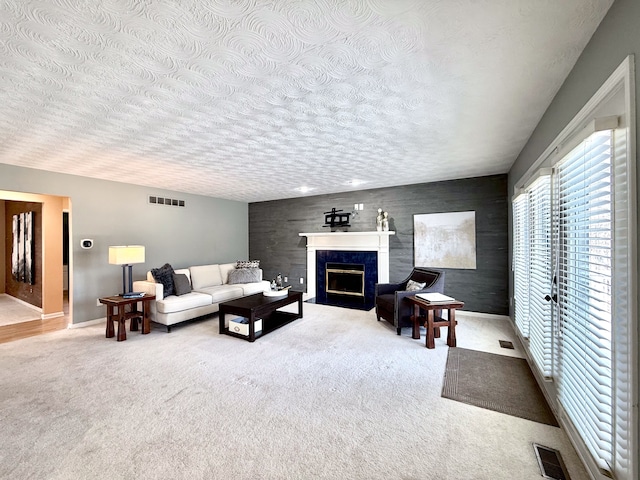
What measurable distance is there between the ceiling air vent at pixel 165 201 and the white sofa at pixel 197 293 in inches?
56.8

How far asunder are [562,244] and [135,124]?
354 cm

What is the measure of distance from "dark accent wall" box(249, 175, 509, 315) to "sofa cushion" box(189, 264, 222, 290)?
168 cm

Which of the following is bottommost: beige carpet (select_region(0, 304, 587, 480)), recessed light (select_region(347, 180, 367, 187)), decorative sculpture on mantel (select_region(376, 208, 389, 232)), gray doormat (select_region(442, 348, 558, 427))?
gray doormat (select_region(442, 348, 558, 427))

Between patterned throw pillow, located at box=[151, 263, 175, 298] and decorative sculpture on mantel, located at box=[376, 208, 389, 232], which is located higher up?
decorative sculpture on mantel, located at box=[376, 208, 389, 232]

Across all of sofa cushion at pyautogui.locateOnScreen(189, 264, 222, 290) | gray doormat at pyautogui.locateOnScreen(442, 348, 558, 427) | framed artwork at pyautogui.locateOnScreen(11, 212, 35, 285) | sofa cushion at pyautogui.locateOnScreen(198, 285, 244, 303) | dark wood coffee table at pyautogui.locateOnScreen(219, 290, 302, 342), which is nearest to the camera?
gray doormat at pyautogui.locateOnScreen(442, 348, 558, 427)

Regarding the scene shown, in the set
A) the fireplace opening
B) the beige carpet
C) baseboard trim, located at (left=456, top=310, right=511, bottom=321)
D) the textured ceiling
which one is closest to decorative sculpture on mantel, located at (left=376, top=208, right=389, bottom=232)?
the fireplace opening

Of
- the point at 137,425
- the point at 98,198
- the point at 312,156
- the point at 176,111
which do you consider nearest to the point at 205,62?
the point at 176,111

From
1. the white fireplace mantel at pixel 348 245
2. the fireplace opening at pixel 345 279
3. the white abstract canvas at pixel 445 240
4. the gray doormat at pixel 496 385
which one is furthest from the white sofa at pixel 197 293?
the gray doormat at pixel 496 385

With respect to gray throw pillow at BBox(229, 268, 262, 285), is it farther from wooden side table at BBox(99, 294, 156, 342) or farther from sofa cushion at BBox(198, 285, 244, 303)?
wooden side table at BBox(99, 294, 156, 342)

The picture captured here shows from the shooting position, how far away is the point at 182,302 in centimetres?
414

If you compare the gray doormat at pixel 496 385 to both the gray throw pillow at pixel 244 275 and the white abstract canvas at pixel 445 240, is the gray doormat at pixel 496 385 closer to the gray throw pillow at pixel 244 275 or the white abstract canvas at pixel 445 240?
the white abstract canvas at pixel 445 240

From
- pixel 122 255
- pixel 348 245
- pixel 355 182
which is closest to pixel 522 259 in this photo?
pixel 355 182

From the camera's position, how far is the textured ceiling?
131cm

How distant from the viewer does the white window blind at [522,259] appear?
10.1 ft
